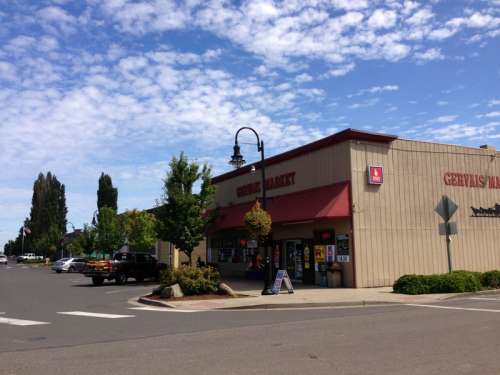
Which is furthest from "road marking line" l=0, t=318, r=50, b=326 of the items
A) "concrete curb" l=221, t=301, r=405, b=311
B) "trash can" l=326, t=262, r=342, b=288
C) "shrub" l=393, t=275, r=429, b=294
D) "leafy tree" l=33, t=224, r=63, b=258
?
"leafy tree" l=33, t=224, r=63, b=258

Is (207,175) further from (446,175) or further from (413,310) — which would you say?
(413,310)

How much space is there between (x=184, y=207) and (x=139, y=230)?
86.3 feet

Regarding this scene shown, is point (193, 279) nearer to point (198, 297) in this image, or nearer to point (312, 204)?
point (198, 297)

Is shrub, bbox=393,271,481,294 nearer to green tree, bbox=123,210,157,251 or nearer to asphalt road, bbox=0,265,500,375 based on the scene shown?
asphalt road, bbox=0,265,500,375

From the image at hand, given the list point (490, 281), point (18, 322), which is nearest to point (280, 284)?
point (490, 281)

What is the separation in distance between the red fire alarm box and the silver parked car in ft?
114

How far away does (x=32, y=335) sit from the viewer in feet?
33.6

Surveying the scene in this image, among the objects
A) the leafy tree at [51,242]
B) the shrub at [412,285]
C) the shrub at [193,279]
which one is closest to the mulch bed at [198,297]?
the shrub at [193,279]

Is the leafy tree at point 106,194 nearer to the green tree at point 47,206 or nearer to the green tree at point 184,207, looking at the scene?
the green tree at point 47,206

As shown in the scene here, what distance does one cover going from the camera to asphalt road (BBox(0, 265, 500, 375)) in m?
7.09

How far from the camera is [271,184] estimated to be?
89.3 feet

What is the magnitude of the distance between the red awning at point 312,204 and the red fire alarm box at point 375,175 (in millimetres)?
1121

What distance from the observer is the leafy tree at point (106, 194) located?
251 feet

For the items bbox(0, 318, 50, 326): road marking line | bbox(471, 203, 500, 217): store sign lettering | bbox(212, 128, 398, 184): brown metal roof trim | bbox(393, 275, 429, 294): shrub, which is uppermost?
bbox(212, 128, 398, 184): brown metal roof trim
